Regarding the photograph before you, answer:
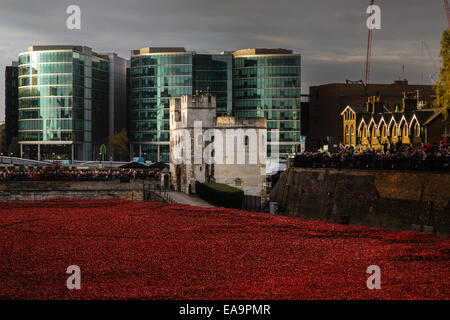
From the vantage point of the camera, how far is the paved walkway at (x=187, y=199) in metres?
62.9

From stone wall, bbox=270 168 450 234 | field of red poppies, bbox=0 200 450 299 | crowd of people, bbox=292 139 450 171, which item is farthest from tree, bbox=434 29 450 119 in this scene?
field of red poppies, bbox=0 200 450 299

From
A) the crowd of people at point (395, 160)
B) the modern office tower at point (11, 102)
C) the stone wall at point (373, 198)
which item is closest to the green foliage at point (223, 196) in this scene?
the stone wall at point (373, 198)

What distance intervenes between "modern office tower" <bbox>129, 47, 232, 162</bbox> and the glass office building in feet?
45.7

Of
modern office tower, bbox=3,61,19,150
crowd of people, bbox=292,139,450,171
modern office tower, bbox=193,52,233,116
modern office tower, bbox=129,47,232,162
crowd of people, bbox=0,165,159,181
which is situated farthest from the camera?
modern office tower, bbox=3,61,19,150

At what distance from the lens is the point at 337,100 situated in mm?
158000

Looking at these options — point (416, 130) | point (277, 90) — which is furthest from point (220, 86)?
point (416, 130)

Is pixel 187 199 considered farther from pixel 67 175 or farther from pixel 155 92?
pixel 155 92

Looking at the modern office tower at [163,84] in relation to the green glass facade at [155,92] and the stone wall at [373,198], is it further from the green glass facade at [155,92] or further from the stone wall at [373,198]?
the stone wall at [373,198]

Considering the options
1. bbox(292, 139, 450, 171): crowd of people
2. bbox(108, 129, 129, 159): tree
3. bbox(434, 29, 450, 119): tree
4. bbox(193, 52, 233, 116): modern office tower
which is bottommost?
bbox(108, 129, 129, 159): tree

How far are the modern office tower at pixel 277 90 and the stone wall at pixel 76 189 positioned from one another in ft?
304

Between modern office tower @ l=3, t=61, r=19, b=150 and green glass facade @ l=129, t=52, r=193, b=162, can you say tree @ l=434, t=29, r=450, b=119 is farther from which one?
modern office tower @ l=3, t=61, r=19, b=150

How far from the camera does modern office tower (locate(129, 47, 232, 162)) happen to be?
167750 millimetres
